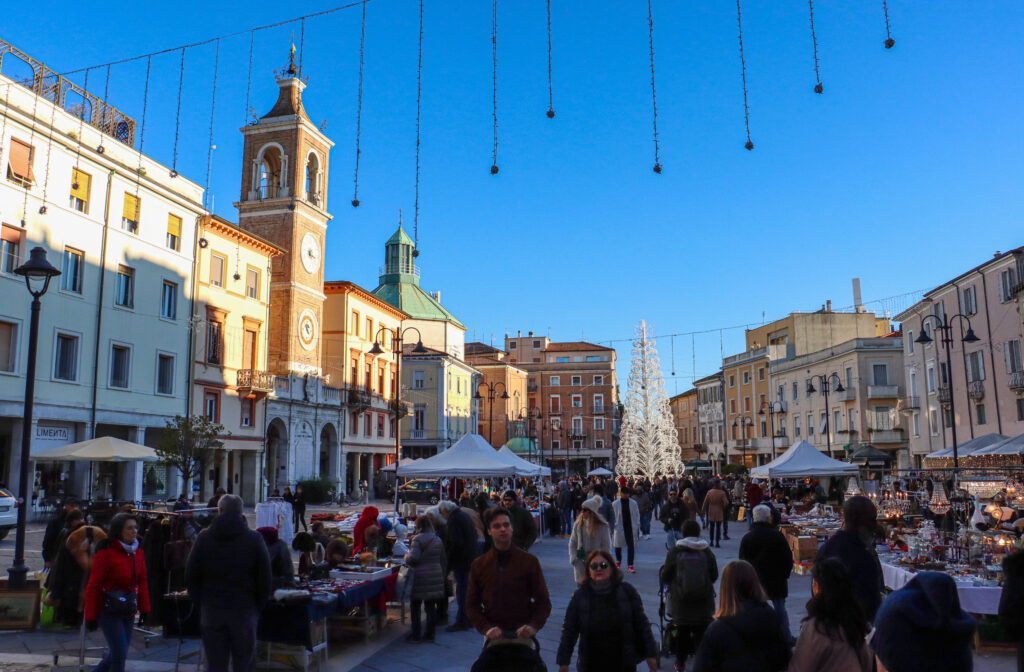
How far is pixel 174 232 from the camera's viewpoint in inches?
1254

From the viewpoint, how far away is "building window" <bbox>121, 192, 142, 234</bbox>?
29.0 meters

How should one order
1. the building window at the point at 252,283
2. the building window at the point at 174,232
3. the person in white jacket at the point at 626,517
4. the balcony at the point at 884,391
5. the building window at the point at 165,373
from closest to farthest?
1. the person in white jacket at the point at 626,517
2. the building window at the point at 165,373
3. the building window at the point at 174,232
4. the building window at the point at 252,283
5. the balcony at the point at 884,391

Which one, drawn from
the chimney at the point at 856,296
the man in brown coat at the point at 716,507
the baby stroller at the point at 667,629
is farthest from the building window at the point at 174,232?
the chimney at the point at 856,296

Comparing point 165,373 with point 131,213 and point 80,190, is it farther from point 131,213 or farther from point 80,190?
point 80,190

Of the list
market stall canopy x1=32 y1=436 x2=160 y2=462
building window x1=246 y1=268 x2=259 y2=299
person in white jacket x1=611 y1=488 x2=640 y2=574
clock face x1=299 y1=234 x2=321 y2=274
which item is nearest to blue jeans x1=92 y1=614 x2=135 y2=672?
person in white jacket x1=611 y1=488 x2=640 y2=574

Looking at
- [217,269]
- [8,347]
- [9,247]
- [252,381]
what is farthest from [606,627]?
[217,269]

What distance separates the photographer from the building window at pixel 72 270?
26.2m

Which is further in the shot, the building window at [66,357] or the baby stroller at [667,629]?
the building window at [66,357]

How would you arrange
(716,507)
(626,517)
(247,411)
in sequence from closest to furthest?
(626,517) < (716,507) < (247,411)

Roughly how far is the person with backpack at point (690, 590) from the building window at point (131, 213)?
27163 millimetres

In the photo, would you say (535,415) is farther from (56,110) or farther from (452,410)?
(56,110)

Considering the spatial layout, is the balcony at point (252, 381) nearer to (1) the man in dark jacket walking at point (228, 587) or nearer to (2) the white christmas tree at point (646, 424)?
(2) the white christmas tree at point (646, 424)

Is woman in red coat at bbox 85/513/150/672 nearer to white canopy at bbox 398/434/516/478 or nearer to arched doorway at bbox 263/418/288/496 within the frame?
white canopy at bbox 398/434/516/478

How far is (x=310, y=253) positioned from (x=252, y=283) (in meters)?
5.75
